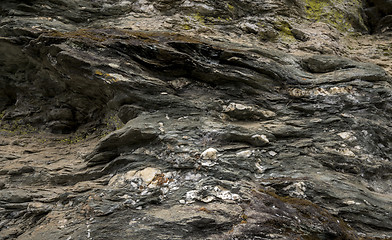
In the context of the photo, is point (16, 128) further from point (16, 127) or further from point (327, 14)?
point (327, 14)

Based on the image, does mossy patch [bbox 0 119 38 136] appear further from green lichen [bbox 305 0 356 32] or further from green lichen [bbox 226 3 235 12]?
green lichen [bbox 305 0 356 32]

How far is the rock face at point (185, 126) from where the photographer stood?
4.85m

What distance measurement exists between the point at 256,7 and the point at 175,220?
926cm

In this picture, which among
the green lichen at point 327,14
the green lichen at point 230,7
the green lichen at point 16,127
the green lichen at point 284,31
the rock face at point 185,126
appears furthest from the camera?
the green lichen at point 327,14

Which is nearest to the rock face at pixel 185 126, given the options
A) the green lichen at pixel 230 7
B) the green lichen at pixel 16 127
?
the green lichen at pixel 16 127

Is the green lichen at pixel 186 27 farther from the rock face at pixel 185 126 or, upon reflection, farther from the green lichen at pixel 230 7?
the green lichen at pixel 230 7

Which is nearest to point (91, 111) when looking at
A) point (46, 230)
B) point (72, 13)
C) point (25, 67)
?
point (25, 67)

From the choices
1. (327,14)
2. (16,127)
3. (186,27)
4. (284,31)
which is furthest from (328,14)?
(16,127)

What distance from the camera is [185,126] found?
6.34 m

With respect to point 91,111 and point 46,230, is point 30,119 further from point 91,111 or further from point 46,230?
point 46,230

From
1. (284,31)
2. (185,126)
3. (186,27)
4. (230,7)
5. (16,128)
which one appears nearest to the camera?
(185,126)

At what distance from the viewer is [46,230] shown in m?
4.77

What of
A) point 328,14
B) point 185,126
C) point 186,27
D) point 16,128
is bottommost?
point 16,128

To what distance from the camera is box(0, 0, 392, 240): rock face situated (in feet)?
15.9
